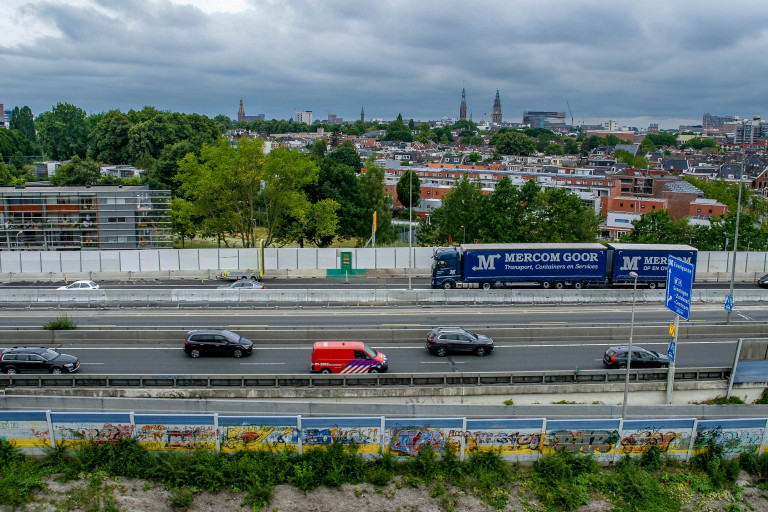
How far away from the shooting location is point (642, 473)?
20.6m

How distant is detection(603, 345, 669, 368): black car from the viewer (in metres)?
26.3

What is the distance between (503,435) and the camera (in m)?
20.4

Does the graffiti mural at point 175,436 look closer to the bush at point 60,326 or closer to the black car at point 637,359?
the bush at point 60,326

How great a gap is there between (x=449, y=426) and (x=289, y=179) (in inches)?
1460

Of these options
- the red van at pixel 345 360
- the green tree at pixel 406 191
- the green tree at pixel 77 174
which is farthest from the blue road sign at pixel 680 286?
the green tree at pixel 406 191

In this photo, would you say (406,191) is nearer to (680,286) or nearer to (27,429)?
(680,286)

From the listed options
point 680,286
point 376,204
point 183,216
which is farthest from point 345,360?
point 376,204

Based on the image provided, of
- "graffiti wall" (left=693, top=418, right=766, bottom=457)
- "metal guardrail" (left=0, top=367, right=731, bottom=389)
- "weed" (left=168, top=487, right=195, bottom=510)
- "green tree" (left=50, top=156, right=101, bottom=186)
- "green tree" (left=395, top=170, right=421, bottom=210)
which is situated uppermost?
"green tree" (left=50, top=156, right=101, bottom=186)

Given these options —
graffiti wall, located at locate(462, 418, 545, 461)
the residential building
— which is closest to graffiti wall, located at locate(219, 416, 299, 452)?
graffiti wall, located at locate(462, 418, 545, 461)

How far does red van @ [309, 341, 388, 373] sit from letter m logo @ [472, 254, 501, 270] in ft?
56.1

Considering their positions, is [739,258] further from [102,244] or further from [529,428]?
[102,244]

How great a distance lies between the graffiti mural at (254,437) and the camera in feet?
66.4

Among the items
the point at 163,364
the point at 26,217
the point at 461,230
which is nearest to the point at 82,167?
the point at 26,217

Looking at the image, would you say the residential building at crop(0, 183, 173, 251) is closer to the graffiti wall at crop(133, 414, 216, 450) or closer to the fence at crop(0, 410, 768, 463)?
the fence at crop(0, 410, 768, 463)
